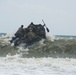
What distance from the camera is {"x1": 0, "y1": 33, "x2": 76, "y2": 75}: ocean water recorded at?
1420 centimetres

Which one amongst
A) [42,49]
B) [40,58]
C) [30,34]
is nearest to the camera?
[40,58]

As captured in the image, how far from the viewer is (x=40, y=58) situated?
1875 cm

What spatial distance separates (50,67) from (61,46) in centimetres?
819

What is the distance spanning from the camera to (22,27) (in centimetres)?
2475

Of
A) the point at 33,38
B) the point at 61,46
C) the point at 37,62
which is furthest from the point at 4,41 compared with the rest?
the point at 37,62

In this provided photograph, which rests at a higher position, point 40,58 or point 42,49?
point 42,49

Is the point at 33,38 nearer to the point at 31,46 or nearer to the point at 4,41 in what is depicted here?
the point at 31,46

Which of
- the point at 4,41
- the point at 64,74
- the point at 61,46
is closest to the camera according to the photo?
the point at 64,74

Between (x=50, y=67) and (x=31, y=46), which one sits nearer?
(x=50, y=67)

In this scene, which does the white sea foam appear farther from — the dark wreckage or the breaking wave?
the dark wreckage

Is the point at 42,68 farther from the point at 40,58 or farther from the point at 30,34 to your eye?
the point at 30,34

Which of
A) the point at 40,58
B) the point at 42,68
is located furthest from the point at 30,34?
the point at 42,68

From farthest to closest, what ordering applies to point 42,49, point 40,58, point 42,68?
point 42,49, point 40,58, point 42,68

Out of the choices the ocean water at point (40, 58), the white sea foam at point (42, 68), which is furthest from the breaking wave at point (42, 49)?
the white sea foam at point (42, 68)
